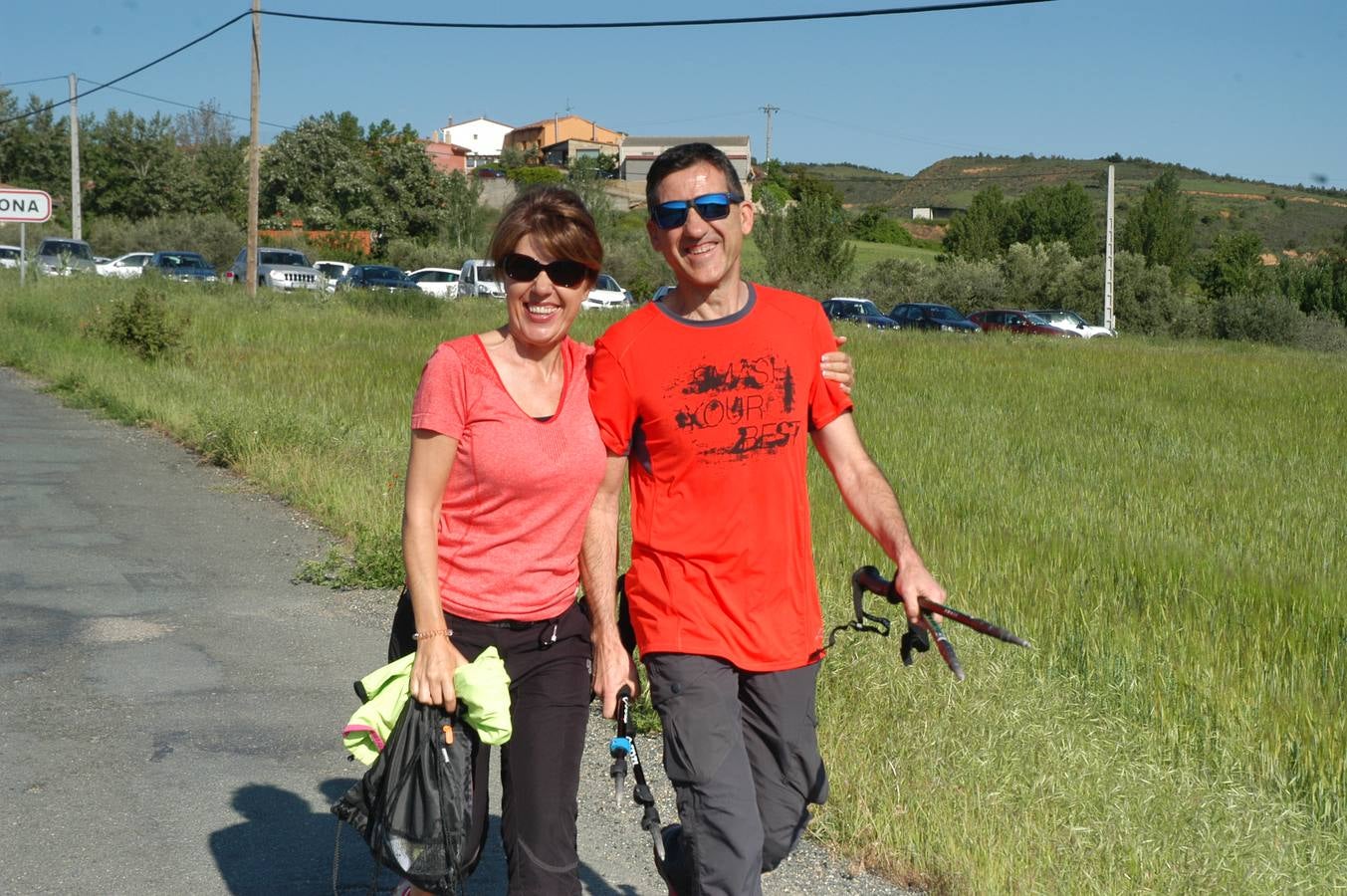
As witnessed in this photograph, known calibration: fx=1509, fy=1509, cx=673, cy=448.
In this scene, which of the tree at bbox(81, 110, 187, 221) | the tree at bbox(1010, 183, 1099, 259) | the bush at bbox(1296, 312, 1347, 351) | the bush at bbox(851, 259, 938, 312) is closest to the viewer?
the bush at bbox(1296, 312, 1347, 351)

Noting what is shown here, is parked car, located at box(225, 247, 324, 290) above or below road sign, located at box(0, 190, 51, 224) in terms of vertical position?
below

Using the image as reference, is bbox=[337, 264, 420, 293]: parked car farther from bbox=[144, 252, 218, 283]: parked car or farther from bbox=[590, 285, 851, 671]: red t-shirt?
bbox=[590, 285, 851, 671]: red t-shirt

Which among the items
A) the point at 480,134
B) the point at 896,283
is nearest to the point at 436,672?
the point at 896,283

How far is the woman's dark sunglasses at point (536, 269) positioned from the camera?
138 inches

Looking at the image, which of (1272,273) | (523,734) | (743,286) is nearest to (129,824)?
(523,734)

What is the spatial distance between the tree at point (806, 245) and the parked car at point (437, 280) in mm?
13513

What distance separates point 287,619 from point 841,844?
3961 millimetres

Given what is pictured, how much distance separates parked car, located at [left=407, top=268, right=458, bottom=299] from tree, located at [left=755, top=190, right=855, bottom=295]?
13513 mm

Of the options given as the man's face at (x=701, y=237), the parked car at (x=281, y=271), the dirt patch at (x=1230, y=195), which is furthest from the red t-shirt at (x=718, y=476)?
the dirt patch at (x=1230, y=195)

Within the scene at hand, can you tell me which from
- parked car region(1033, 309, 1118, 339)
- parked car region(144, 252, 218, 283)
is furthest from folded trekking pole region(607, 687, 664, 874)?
parked car region(1033, 309, 1118, 339)

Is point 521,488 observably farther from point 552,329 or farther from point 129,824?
point 129,824

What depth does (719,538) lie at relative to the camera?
3.46m

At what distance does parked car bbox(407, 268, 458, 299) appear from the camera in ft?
146

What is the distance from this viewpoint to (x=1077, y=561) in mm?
9211
